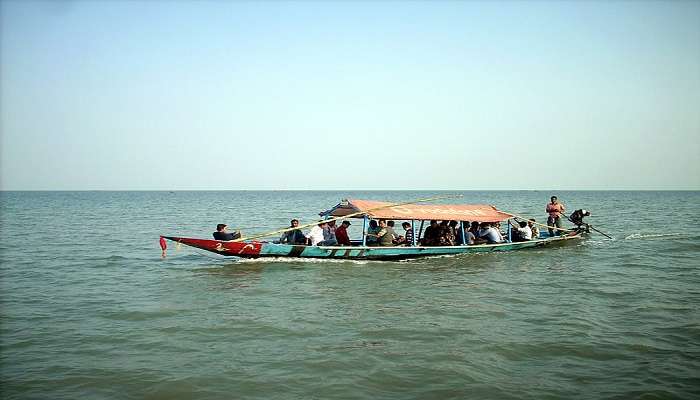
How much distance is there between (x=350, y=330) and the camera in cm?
915

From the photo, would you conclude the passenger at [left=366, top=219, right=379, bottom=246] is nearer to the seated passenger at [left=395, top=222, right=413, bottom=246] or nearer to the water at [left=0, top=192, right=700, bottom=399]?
the seated passenger at [left=395, top=222, right=413, bottom=246]

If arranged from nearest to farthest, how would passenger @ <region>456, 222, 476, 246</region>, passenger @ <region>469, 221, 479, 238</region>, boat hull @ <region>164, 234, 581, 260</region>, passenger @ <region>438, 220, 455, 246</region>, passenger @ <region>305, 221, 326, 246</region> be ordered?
boat hull @ <region>164, 234, 581, 260</region> → passenger @ <region>305, 221, 326, 246</region> → passenger @ <region>438, 220, 455, 246</region> → passenger @ <region>456, 222, 476, 246</region> → passenger @ <region>469, 221, 479, 238</region>

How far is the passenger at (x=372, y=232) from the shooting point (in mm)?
16953

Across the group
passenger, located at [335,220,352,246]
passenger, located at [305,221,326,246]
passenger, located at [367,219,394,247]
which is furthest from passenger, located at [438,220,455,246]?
passenger, located at [305,221,326,246]

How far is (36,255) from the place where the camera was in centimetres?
1917

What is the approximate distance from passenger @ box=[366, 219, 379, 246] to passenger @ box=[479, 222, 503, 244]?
4321 mm

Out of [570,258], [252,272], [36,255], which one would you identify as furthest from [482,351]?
[36,255]

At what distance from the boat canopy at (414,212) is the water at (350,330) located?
166cm

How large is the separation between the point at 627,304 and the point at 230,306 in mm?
9016

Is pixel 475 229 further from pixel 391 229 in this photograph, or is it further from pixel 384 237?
pixel 384 237

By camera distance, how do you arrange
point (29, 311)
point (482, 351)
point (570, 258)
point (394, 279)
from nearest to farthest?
1. point (482, 351)
2. point (29, 311)
3. point (394, 279)
4. point (570, 258)

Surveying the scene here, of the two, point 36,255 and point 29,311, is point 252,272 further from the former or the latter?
point 36,255

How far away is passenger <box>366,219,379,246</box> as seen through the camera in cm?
1695

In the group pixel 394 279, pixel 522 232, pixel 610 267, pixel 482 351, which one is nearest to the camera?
pixel 482 351
